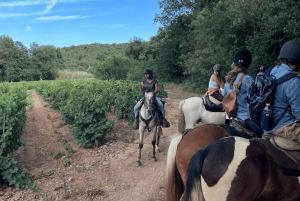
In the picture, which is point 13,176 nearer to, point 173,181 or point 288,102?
Answer: point 173,181

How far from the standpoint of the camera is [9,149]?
7.68 metres

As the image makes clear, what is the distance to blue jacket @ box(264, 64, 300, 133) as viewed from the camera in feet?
9.50

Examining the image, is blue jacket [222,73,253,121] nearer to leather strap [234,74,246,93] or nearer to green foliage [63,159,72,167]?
leather strap [234,74,246,93]

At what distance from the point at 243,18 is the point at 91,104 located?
851cm

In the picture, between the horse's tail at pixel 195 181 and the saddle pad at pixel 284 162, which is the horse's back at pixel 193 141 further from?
the saddle pad at pixel 284 162

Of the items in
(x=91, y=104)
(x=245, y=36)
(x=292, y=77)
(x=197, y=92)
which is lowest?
(x=197, y=92)

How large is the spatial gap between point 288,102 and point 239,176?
0.93m

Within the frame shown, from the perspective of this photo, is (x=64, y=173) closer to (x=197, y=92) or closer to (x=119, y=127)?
(x=119, y=127)

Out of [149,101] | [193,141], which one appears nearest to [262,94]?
[193,141]

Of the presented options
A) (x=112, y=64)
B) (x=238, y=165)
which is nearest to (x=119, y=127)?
(x=238, y=165)

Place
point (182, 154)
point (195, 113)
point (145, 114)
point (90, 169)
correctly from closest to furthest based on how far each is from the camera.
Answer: point (182, 154)
point (195, 113)
point (90, 169)
point (145, 114)

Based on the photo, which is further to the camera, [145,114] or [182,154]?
[145,114]

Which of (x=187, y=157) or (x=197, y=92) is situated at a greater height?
(x=187, y=157)

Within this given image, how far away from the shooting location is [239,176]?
2.89 metres
